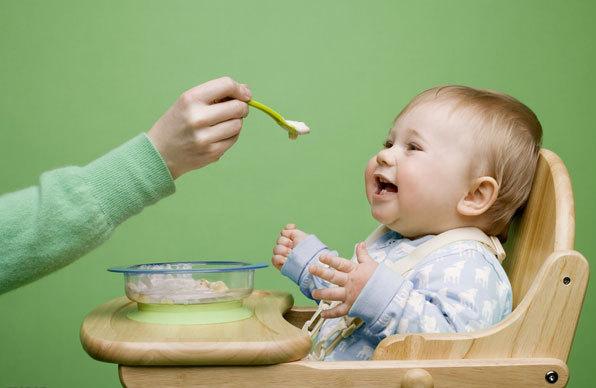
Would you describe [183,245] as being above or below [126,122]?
below

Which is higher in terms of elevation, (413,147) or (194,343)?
(413,147)

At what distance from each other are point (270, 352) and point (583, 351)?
1.18 meters

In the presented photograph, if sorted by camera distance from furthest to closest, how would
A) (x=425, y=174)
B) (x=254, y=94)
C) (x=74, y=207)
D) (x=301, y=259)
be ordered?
(x=254, y=94)
(x=301, y=259)
(x=425, y=174)
(x=74, y=207)

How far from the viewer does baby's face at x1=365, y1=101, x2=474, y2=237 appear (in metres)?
0.94

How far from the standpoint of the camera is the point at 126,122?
1.57m

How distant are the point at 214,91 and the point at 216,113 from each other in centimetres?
3

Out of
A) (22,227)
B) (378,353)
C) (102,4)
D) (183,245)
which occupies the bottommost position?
(183,245)

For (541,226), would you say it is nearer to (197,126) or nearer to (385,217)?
(385,217)

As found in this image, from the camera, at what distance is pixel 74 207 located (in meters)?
0.79

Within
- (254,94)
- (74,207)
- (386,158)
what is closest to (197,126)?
(74,207)

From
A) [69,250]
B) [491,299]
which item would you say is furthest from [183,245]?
[491,299]

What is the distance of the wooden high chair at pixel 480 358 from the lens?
70 centimetres

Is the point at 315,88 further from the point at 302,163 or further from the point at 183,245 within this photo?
the point at 183,245

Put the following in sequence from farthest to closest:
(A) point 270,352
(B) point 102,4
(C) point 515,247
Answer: (B) point 102,4, (C) point 515,247, (A) point 270,352
